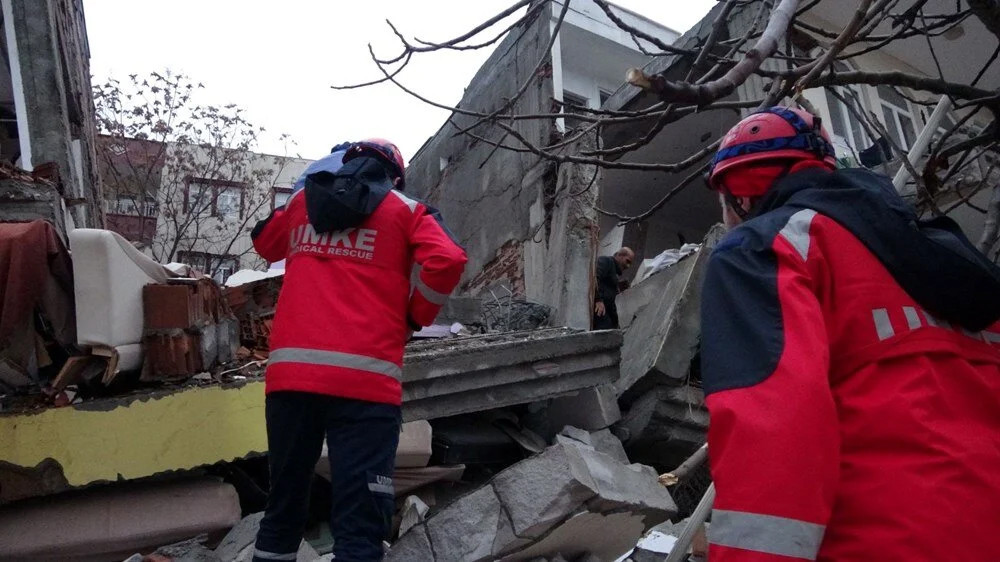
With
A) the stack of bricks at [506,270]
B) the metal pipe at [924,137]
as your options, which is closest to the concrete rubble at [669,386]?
the metal pipe at [924,137]

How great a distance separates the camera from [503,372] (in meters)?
4.22

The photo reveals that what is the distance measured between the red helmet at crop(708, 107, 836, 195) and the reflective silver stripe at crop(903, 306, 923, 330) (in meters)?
0.41

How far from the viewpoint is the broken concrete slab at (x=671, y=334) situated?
16.0 ft

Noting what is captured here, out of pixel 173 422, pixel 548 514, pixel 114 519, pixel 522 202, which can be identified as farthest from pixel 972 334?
pixel 522 202

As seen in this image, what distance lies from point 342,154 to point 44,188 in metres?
2.13

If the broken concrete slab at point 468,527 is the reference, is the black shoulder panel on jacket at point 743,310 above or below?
above

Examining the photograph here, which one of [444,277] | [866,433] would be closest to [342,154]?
[444,277]

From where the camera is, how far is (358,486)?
225 cm

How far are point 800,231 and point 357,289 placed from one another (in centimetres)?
166

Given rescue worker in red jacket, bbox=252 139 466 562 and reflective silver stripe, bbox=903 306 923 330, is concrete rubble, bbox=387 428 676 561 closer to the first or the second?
rescue worker in red jacket, bbox=252 139 466 562

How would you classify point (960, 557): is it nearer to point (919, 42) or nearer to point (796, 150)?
point (796, 150)

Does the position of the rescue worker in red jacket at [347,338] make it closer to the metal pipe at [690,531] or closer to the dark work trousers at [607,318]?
the metal pipe at [690,531]

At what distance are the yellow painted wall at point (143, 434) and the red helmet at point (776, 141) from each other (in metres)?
2.61

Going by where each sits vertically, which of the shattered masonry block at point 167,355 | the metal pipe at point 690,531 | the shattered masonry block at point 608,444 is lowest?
the shattered masonry block at point 608,444
